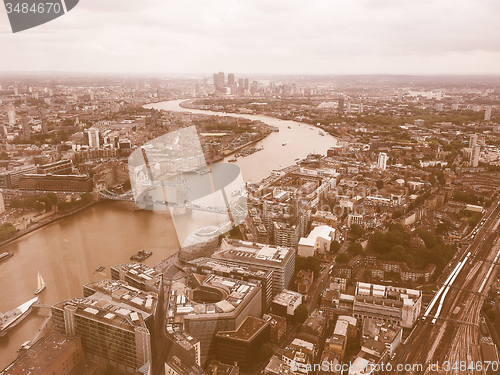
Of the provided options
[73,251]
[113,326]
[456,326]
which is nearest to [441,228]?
[456,326]

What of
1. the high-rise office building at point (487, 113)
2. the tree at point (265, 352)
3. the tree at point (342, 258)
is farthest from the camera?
the high-rise office building at point (487, 113)

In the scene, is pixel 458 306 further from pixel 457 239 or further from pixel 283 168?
pixel 283 168

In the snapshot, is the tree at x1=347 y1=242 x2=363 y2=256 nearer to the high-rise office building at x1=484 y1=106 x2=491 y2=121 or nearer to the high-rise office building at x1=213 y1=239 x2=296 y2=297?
the high-rise office building at x1=213 y1=239 x2=296 y2=297

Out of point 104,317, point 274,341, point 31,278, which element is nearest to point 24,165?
point 31,278

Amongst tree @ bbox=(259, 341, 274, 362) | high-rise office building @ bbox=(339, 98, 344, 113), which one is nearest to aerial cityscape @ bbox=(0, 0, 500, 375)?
tree @ bbox=(259, 341, 274, 362)

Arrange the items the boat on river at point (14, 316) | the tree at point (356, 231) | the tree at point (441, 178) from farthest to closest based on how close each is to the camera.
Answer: the tree at point (441, 178) < the tree at point (356, 231) < the boat on river at point (14, 316)

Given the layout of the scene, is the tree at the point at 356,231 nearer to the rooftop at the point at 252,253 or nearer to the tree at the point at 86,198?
A: the rooftop at the point at 252,253

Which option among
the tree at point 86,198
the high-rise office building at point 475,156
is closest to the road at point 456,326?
the high-rise office building at point 475,156
